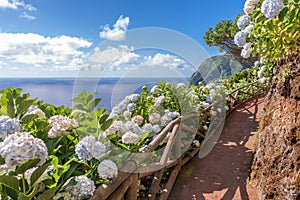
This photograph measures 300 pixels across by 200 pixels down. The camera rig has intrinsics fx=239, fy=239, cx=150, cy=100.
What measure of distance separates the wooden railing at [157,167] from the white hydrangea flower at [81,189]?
148 mm

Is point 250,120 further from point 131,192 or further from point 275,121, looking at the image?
point 131,192

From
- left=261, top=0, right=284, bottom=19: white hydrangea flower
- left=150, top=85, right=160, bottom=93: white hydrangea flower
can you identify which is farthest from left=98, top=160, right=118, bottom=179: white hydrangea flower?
left=150, top=85, right=160, bottom=93: white hydrangea flower

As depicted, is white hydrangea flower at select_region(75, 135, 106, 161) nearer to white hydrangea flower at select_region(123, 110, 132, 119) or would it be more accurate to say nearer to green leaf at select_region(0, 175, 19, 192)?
green leaf at select_region(0, 175, 19, 192)

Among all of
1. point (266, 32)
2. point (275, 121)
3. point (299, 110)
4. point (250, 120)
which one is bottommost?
point (250, 120)

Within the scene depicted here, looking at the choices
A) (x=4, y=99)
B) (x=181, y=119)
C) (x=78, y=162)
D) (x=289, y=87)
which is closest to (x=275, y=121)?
(x=289, y=87)

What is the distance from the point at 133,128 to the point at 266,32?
1616 mm

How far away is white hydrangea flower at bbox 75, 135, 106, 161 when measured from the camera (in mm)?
1466

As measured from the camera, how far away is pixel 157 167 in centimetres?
293

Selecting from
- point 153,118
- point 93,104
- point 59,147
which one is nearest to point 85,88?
point 93,104

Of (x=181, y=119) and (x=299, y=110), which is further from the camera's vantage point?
(x=181, y=119)

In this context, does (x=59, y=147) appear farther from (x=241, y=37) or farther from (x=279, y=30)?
(x=241, y=37)

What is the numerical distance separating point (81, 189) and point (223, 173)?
3019 millimetres

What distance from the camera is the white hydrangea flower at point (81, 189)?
1.27 meters

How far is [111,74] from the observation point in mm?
2818
